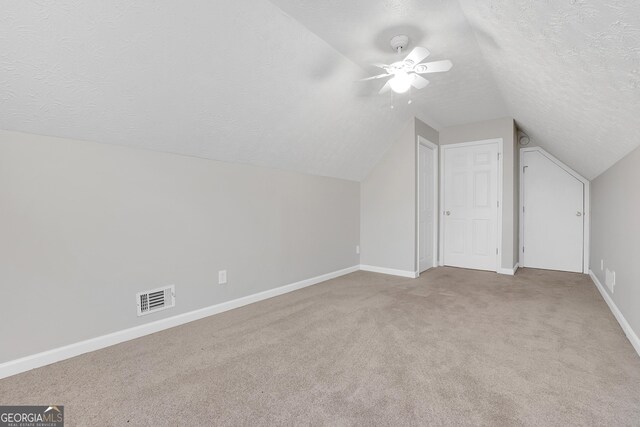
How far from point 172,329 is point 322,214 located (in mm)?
2181

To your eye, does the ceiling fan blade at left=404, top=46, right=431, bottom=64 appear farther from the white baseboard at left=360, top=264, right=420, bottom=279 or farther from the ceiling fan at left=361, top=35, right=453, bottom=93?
the white baseboard at left=360, top=264, right=420, bottom=279

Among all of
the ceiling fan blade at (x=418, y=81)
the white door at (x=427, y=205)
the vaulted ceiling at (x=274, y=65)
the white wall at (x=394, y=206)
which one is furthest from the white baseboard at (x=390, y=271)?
the ceiling fan blade at (x=418, y=81)

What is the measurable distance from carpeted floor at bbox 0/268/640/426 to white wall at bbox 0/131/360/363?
277mm

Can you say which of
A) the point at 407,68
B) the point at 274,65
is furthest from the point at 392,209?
the point at 274,65

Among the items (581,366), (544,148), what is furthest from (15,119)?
(544,148)

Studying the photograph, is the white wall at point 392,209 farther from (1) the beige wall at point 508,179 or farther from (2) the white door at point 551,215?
(2) the white door at point 551,215

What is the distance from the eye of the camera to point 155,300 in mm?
2271

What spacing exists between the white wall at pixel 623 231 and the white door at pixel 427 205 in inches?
77.2

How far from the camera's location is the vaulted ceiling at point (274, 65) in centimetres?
137

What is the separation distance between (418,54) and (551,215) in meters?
3.99

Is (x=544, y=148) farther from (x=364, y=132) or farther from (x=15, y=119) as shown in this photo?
(x=15, y=119)

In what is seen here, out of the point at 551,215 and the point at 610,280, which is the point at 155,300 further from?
the point at 551,215

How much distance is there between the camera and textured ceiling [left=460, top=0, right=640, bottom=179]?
1126 mm

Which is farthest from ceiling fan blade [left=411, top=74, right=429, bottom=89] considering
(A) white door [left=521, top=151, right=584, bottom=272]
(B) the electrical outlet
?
(A) white door [left=521, top=151, right=584, bottom=272]
